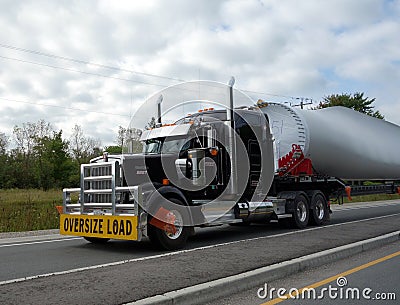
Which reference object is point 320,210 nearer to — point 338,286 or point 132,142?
point 132,142

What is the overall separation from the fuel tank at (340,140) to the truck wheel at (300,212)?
130 cm

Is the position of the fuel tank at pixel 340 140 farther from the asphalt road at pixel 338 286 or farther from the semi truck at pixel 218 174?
the asphalt road at pixel 338 286

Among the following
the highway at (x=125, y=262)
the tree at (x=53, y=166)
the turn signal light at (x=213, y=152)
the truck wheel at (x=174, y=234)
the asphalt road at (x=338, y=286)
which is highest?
the tree at (x=53, y=166)

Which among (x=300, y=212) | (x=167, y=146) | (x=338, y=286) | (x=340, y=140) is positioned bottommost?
(x=338, y=286)

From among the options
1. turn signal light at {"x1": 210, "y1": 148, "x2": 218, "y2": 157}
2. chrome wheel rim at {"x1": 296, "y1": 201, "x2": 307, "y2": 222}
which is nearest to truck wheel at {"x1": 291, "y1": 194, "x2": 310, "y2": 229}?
chrome wheel rim at {"x1": 296, "y1": 201, "x2": 307, "y2": 222}

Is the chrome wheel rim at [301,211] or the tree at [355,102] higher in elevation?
the tree at [355,102]

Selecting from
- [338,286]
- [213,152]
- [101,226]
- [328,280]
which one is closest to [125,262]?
[101,226]

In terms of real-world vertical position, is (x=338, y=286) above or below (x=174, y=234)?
below

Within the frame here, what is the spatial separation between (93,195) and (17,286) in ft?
14.3

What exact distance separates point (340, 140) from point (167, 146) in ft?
23.2

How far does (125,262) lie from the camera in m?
7.80

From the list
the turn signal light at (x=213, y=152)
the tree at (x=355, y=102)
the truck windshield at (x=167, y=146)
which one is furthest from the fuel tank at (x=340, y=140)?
the tree at (x=355, y=102)

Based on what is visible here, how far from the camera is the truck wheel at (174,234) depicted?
949 cm

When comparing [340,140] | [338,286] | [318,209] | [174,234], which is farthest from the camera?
[340,140]
